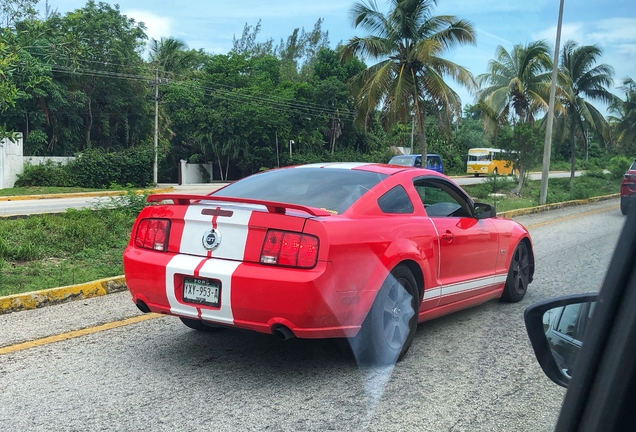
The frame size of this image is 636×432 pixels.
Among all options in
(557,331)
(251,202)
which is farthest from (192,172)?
(557,331)

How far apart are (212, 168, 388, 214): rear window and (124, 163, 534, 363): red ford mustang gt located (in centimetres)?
1

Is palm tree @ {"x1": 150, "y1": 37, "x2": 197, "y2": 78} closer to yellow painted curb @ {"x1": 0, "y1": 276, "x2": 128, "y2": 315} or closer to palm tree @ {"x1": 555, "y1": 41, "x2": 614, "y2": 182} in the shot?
yellow painted curb @ {"x1": 0, "y1": 276, "x2": 128, "y2": 315}

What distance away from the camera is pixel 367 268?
4059 millimetres

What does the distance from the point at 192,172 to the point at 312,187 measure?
1494 inches

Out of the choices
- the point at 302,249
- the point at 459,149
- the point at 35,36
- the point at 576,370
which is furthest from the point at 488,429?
the point at 459,149

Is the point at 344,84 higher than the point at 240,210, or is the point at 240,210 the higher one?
the point at 344,84

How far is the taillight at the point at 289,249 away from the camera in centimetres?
383

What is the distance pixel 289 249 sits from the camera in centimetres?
388

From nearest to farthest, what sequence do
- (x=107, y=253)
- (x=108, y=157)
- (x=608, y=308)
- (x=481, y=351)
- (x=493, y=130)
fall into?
(x=608, y=308) → (x=481, y=351) → (x=107, y=253) → (x=493, y=130) → (x=108, y=157)

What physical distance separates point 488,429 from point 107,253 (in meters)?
7.10

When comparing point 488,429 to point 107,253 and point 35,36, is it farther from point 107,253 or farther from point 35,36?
point 35,36

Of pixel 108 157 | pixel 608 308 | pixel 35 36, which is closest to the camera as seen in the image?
pixel 608 308

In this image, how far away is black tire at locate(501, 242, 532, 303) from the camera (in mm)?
6105

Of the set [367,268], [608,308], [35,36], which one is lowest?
[367,268]
